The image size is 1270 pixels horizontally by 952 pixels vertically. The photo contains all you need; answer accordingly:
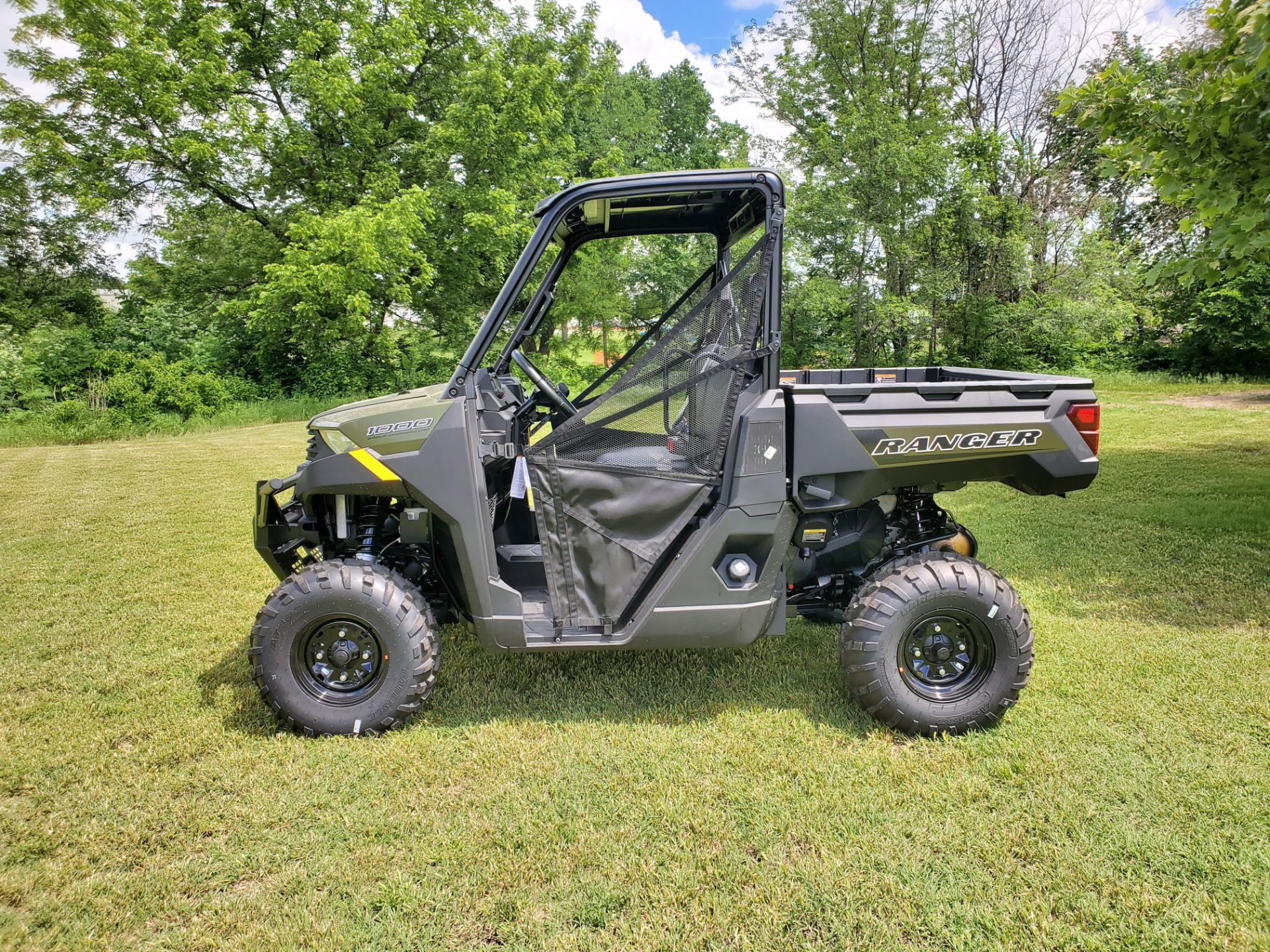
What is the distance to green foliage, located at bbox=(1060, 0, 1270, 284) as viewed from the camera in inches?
175

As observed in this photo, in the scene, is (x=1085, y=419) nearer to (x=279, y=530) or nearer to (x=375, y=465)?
(x=375, y=465)

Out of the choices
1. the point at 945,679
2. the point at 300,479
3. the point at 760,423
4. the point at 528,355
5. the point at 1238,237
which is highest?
the point at 1238,237

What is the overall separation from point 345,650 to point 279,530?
86 centimetres

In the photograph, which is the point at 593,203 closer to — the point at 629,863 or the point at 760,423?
the point at 760,423

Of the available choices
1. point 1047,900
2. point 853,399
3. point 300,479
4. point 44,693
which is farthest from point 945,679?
point 44,693

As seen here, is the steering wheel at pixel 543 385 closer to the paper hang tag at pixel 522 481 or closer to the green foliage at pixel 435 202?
the paper hang tag at pixel 522 481

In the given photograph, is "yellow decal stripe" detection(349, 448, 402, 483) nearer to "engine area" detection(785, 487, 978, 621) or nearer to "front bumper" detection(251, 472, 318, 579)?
"front bumper" detection(251, 472, 318, 579)

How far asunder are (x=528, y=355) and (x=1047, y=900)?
2.81 m

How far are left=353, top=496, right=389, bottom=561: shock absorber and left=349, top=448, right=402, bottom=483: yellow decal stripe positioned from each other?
19.5 inches

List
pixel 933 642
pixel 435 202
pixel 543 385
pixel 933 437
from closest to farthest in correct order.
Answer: pixel 933 437 < pixel 933 642 < pixel 543 385 < pixel 435 202

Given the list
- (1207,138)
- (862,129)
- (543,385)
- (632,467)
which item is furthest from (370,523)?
(862,129)

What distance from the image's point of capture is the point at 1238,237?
189 inches

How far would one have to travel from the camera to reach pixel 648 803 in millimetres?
2643

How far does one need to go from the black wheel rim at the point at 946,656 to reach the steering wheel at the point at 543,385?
1.74 meters
